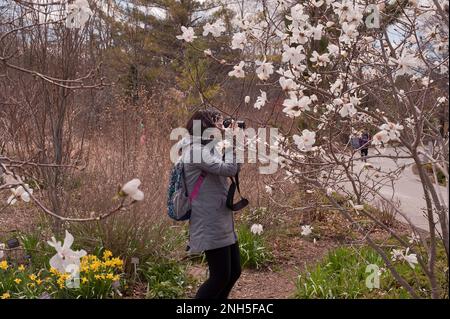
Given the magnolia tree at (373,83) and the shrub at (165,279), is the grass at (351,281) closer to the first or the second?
the magnolia tree at (373,83)

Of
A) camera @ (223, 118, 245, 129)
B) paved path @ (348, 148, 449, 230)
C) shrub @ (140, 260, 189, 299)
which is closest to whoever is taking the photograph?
camera @ (223, 118, 245, 129)

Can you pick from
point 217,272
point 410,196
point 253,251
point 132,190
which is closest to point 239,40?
point 217,272

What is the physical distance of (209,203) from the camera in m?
3.00

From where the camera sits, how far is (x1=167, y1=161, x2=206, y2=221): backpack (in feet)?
9.92

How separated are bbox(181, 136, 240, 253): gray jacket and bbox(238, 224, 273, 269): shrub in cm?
152

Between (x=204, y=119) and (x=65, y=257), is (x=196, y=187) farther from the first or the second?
(x=65, y=257)

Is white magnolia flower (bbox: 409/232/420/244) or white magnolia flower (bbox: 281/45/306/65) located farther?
white magnolia flower (bbox: 409/232/420/244)

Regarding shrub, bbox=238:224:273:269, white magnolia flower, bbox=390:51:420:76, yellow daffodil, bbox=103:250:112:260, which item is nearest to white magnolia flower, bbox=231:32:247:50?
white magnolia flower, bbox=390:51:420:76

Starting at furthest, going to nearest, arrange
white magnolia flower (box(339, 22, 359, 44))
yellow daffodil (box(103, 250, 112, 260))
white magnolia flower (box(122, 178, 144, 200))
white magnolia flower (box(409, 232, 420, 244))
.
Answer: yellow daffodil (box(103, 250, 112, 260))
white magnolia flower (box(409, 232, 420, 244))
white magnolia flower (box(339, 22, 359, 44))
white magnolia flower (box(122, 178, 144, 200))

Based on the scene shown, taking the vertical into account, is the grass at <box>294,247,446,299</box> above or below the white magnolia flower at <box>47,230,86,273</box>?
below

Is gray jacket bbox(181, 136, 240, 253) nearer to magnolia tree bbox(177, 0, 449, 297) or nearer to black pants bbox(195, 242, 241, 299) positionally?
black pants bbox(195, 242, 241, 299)

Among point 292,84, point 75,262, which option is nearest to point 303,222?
point 292,84

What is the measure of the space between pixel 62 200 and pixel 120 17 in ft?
6.78

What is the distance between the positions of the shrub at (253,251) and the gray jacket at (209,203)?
4.98 ft
